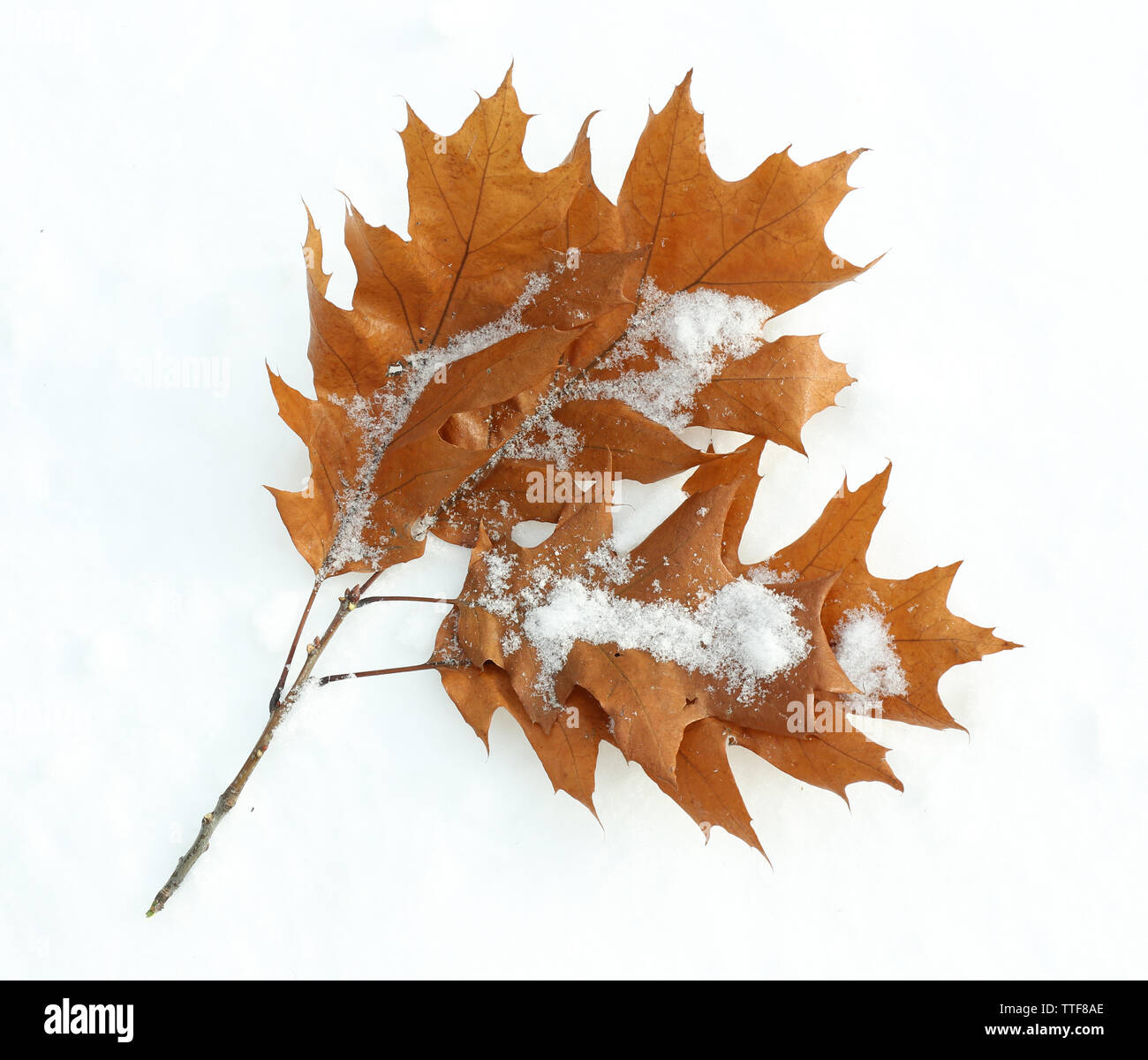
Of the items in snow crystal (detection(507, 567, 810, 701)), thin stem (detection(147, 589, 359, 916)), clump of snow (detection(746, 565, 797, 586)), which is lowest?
thin stem (detection(147, 589, 359, 916))

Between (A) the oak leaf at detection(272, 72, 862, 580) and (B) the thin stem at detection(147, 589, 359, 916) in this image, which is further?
(B) the thin stem at detection(147, 589, 359, 916)

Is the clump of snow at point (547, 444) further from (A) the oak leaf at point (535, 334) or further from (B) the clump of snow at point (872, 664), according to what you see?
(B) the clump of snow at point (872, 664)

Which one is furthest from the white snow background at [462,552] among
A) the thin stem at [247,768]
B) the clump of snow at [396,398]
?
the clump of snow at [396,398]

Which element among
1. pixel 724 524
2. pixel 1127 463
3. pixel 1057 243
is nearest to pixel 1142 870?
pixel 1127 463

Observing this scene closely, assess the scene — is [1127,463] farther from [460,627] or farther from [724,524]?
[460,627]

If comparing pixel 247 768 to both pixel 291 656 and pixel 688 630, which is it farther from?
pixel 688 630

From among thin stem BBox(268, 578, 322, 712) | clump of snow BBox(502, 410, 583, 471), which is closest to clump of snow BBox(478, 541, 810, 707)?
Answer: clump of snow BBox(502, 410, 583, 471)

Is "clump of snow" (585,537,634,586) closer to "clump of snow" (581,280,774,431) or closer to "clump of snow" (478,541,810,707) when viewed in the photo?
"clump of snow" (478,541,810,707)
